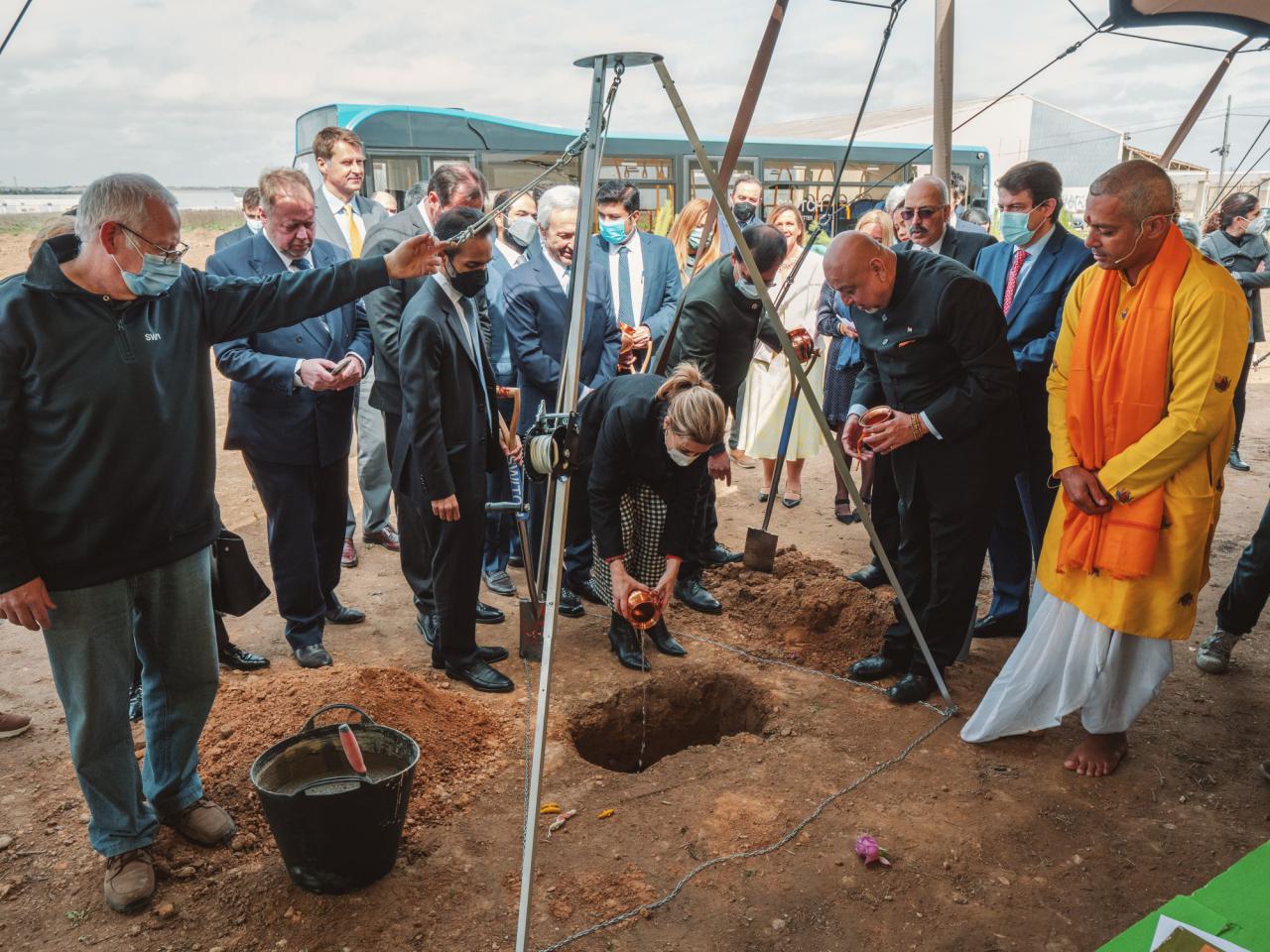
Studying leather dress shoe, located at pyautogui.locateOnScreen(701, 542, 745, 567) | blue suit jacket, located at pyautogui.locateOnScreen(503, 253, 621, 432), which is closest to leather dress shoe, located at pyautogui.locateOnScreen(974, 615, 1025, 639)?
leather dress shoe, located at pyautogui.locateOnScreen(701, 542, 745, 567)

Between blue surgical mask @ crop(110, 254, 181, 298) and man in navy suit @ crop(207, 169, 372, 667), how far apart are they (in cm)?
116

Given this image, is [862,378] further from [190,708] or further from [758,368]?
[190,708]

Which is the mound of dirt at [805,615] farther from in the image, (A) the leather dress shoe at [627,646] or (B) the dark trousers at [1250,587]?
(B) the dark trousers at [1250,587]

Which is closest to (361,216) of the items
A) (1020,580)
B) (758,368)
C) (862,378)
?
(758,368)

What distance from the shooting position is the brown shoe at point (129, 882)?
2.46m

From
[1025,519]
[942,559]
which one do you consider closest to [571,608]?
[942,559]

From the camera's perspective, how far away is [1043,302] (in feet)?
12.0

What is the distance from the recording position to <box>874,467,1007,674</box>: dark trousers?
3.36 m

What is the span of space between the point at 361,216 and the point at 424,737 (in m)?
3.55

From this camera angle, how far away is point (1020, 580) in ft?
13.8

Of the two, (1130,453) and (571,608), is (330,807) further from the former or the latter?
(1130,453)

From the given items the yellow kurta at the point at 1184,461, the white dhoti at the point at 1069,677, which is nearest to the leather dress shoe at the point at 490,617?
the white dhoti at the point at 1069,677

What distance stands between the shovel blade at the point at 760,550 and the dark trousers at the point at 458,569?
1.64 meters

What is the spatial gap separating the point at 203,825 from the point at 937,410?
8.95 feet
